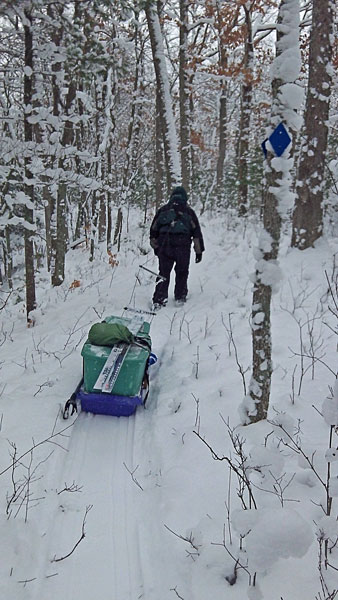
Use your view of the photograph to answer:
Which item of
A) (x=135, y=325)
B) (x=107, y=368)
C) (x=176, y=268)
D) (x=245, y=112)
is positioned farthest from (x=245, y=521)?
(x=245, y=112)

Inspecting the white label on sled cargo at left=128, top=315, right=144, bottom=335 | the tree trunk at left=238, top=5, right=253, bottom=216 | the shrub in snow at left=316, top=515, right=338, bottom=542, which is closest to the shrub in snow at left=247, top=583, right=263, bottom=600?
the shrub in snow at left=316, top=515, right=338, bottom=542

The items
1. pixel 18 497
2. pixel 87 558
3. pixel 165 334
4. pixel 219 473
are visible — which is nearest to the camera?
pixel 87 558

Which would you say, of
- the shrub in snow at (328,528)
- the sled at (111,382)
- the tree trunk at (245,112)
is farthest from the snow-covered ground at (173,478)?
the tree trunk at (245,112)

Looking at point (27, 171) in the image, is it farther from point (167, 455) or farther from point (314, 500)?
point (314, 500)

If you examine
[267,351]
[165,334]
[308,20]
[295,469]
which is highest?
[308,20]

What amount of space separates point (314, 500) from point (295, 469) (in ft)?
1.03

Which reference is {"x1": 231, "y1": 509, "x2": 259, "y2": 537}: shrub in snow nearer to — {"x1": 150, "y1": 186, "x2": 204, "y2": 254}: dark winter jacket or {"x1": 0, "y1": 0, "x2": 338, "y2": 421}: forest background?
{"x1": 0, "y1": 0, "x2": 338, "y2": 421}: forest background

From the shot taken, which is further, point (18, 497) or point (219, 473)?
point (219, 473)

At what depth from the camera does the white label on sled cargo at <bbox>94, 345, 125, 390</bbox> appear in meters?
4.21

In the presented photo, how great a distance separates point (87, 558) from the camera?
2.71 m

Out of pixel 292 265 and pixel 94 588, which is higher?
pixel 292 265

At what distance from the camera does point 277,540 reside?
1.87 metres

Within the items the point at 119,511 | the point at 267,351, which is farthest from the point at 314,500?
the point at 119,511

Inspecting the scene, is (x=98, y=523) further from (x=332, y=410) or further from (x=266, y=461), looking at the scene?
(x=332, y=410)
